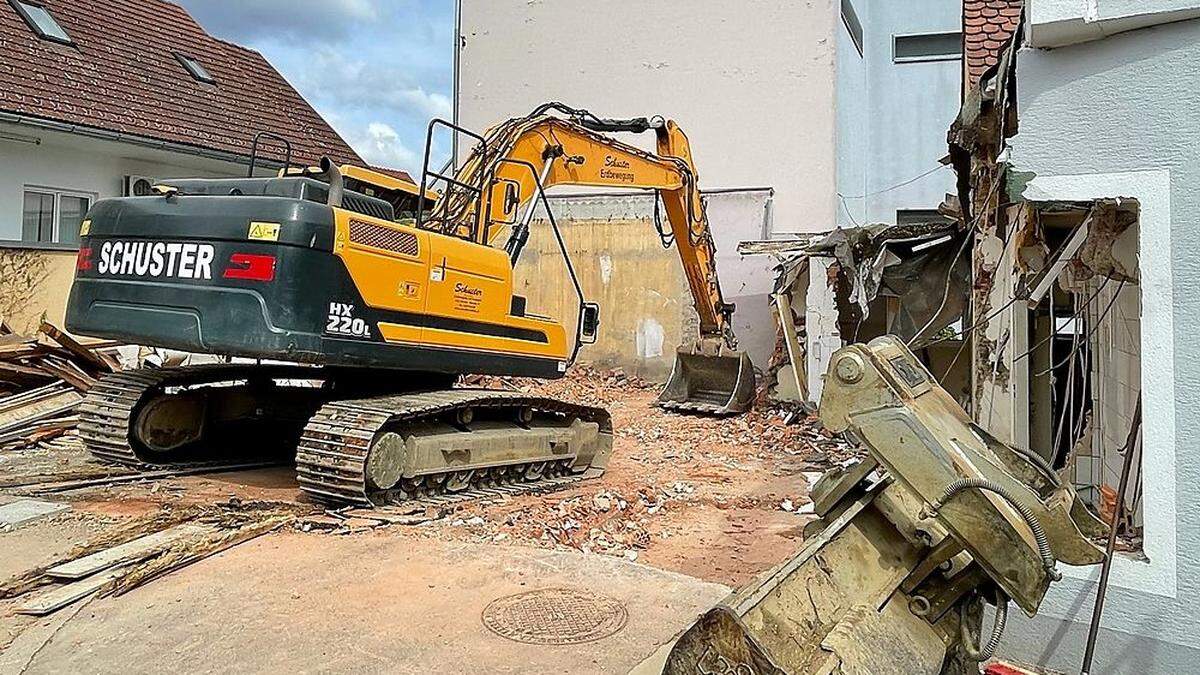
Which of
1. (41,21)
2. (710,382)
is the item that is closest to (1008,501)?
(710,382)

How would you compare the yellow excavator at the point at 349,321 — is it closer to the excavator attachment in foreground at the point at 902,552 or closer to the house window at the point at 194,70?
the excavator attachment in foreground at the point at 902,552

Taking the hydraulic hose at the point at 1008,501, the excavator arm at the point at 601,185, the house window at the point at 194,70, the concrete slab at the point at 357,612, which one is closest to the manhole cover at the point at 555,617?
the concrete slab at the point at 357,612

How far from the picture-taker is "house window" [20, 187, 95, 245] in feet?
40.8

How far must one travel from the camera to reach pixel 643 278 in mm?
16375

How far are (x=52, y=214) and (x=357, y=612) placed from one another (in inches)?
410

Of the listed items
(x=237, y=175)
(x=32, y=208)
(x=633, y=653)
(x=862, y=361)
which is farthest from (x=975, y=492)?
(x=237, y=175)

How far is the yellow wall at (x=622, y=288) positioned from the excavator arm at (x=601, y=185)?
2.80 meters

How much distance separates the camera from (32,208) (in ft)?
40.9

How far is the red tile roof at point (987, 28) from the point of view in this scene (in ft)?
23.1

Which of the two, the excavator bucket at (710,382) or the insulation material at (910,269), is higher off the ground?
the insulation material at (910,269)

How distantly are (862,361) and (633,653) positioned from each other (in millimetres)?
2169

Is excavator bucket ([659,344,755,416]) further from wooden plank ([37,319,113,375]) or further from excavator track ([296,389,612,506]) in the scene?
wooden plank ([37,319,113,375])

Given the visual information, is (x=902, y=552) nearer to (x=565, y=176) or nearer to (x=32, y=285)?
(x=565, y=176)

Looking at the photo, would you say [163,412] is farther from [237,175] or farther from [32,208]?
[237,175]
